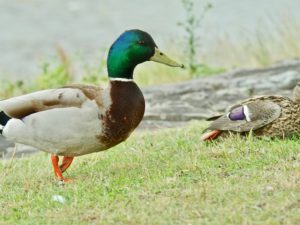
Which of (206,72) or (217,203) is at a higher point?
(217,203)

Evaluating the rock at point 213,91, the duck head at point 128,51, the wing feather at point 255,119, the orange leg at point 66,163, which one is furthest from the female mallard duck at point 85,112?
the rock at point 213,91

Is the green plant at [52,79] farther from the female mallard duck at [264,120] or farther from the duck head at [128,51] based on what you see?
the duck head at [128,51]

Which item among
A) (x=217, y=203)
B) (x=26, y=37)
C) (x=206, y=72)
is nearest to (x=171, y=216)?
(x=217, y=203)

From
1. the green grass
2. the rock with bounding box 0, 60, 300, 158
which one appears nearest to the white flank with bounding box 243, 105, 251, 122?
the green grass

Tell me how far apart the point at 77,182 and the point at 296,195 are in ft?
5.69

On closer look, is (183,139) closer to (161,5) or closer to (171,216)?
(171,216)

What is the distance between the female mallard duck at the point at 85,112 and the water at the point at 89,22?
32.1 feet

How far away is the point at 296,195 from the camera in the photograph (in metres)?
5.63

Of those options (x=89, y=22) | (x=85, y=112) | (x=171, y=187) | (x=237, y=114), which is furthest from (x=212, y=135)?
(x=89, y=22)

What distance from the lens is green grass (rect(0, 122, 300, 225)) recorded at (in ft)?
18.2

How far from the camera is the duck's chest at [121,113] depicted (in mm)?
6633

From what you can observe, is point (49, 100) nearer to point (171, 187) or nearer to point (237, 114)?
point (171, 187)

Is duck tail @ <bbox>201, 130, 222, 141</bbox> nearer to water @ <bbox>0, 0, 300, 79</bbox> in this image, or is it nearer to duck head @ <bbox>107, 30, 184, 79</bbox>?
duck head @ <bbox>107, 30, 184, 79</bbox>

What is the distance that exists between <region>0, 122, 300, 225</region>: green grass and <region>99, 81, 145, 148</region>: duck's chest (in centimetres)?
29
